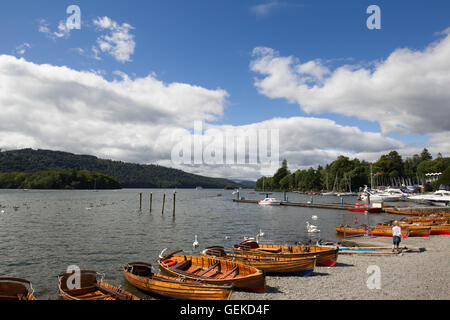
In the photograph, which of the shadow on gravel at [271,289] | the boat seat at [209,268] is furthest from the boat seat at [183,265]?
the shadow on gravel at [271,289]

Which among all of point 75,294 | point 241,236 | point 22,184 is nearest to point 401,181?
point 241,236

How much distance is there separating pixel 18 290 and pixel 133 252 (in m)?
14.5

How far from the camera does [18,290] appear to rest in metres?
13.5

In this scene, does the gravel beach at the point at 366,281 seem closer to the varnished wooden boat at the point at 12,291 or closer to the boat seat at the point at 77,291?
the boat seat at the point at 77,291

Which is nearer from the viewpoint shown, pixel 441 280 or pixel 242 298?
pixel 242 298

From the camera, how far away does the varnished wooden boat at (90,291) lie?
13.1 m

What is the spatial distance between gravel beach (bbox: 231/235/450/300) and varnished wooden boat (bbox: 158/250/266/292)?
0.69 meters

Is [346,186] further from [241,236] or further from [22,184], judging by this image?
[22,184]

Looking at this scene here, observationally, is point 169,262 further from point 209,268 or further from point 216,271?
point 216,271

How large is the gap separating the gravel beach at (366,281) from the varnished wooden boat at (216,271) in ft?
2.25

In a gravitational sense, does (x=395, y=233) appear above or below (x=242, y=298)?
above

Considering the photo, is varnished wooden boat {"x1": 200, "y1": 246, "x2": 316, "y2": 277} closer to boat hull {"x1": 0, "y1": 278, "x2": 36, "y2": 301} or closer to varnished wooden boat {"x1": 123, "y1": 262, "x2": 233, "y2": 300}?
varnished wooden boat {"x1": 123, "y1": 262, "x2": 233, "y2": 300}

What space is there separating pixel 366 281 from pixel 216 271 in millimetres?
8853

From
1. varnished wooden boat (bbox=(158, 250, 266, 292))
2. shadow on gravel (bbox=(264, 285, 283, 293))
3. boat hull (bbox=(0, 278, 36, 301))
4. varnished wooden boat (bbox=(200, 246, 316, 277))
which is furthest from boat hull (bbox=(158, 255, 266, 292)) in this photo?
boat hull (bbox=(0, 278, 36, 301))
